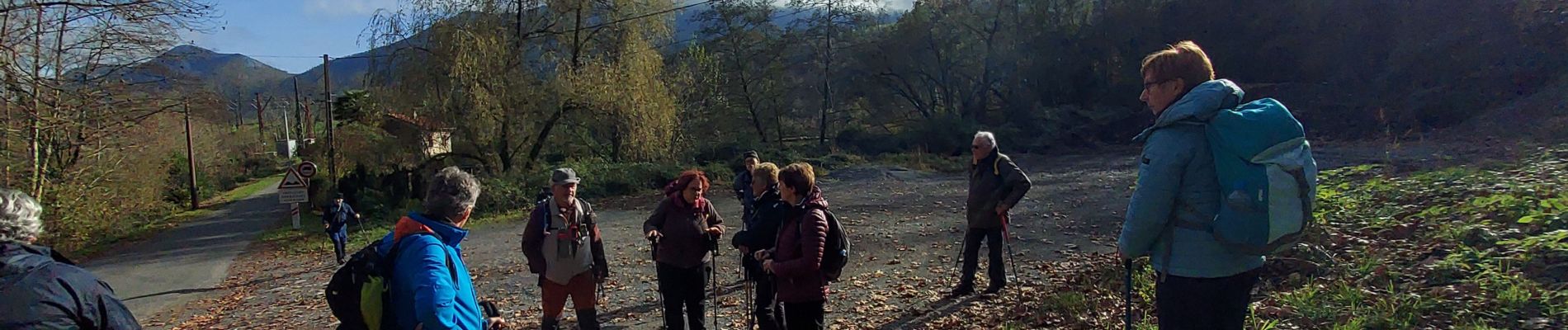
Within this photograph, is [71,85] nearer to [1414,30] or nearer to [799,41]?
[799,41]

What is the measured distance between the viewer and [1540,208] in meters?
5.61

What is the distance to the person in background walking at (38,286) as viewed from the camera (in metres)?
2.20

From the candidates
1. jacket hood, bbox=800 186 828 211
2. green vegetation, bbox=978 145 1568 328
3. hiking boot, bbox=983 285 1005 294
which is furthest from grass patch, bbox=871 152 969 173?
jacket hood, bbox=800 186 828 211

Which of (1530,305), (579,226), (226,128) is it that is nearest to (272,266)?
(579,226)

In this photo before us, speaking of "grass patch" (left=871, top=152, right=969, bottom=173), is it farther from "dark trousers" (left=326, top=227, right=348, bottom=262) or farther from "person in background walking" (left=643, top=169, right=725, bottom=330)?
"person in background walking" (left=643, top=169, right=725, bottom=330)

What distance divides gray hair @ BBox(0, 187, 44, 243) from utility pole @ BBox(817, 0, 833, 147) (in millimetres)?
32170

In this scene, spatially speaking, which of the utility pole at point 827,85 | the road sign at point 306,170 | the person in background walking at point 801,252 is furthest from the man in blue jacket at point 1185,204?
the utility pole at point 827,85

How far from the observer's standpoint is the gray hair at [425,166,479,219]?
2.86 metres

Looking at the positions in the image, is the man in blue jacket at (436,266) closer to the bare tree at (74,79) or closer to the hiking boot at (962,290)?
the hiking boot at (962,290)

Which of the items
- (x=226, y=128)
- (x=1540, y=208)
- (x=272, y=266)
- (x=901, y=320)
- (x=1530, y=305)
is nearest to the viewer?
(x=1530, y=305)

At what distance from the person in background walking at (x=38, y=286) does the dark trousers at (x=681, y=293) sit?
2.93 meters

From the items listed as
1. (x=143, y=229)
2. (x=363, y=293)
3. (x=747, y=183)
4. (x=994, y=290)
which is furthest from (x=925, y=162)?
(x=363, y=293)

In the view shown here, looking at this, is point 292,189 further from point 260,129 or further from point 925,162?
point 260,129

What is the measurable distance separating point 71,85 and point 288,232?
8346mm
